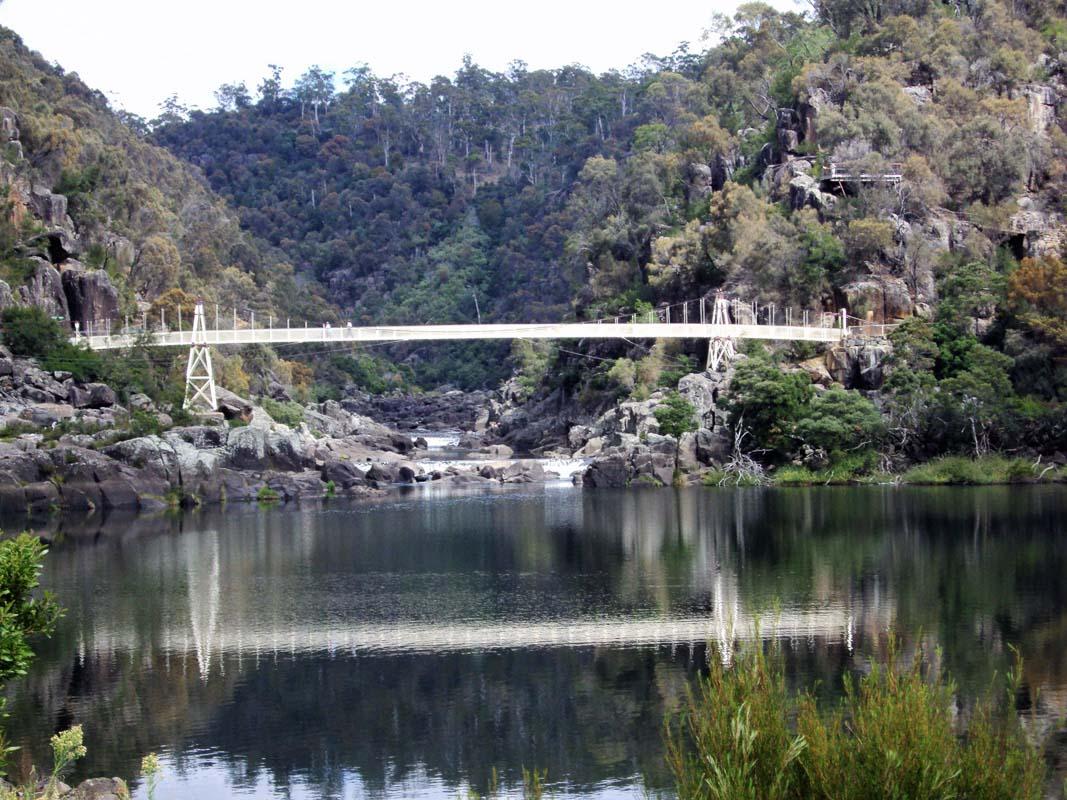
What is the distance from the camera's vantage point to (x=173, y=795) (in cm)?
1482

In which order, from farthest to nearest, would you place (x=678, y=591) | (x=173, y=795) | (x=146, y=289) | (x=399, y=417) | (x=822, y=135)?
(x=399, y=417) < (x=146, y=289) < (x=822, y=135) < (x=678, y=591) < (x=173, y=795)

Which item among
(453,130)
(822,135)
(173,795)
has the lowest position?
(173,795)

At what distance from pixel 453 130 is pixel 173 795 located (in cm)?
12302

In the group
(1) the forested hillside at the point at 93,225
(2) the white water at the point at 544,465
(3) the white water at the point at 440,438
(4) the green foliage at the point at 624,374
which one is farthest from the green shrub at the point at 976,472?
(1) the forested hillside at the point at 93,225

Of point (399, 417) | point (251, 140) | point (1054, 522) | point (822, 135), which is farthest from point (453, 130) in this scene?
point (1054, 522)

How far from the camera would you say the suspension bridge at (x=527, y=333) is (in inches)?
2167

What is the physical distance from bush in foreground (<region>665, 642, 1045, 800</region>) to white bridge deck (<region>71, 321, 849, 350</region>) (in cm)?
4504

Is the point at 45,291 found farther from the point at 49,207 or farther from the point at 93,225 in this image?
the point at 93,225

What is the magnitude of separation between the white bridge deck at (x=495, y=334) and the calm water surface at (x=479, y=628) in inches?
630

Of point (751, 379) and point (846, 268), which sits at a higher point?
point (846, 268)

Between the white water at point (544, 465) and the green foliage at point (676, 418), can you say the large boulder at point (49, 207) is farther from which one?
the green foliage at point (676, 418)

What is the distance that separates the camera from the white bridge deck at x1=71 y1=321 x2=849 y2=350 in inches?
2151

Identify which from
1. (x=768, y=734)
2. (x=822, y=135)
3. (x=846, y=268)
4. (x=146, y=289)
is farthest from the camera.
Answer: (x=146, y=289)

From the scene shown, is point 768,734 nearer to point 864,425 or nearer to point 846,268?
point 864,425
